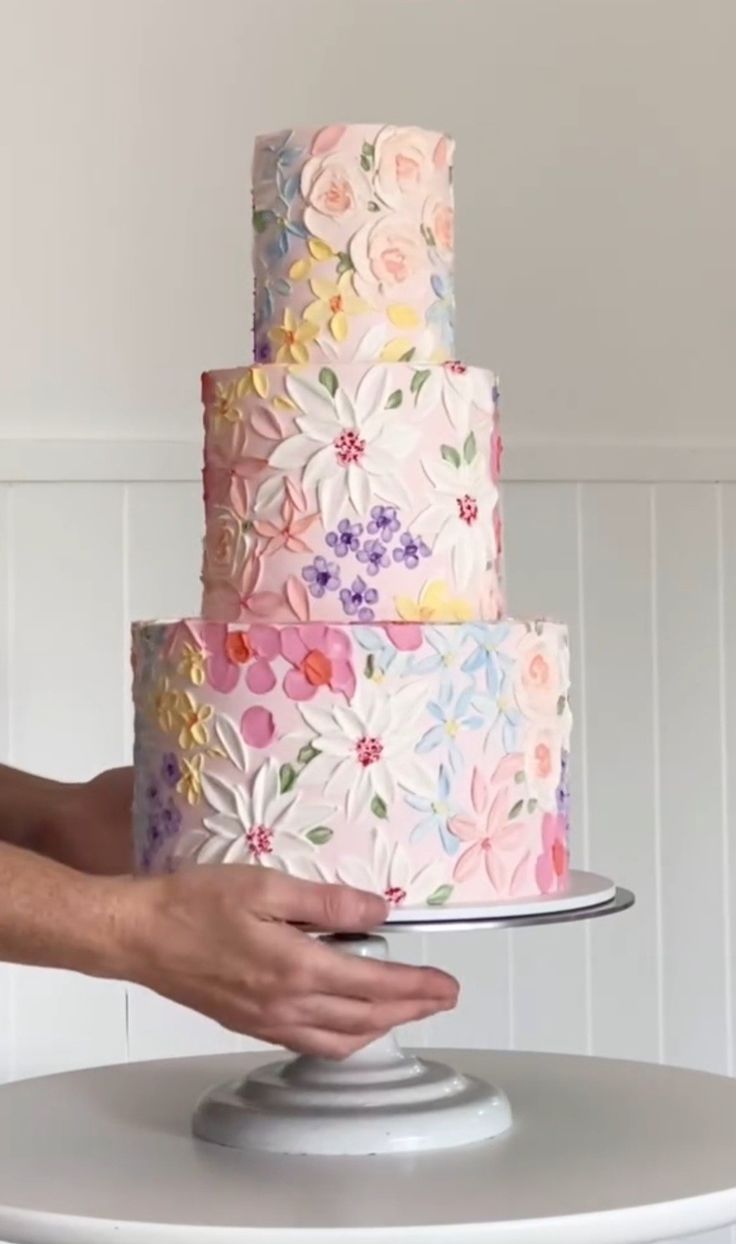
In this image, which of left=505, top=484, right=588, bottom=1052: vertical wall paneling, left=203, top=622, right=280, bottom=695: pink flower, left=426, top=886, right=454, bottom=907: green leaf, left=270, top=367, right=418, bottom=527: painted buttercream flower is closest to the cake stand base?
left=426, top=886, right=454, bottom=907: green leaf

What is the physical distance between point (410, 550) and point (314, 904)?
0.28 meters

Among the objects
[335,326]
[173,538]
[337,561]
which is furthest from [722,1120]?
[173,538]

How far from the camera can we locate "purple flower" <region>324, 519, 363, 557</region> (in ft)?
4.52

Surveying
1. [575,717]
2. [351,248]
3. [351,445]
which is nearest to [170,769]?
[351,445]

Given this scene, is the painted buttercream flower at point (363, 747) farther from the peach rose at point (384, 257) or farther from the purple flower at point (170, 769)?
the peach rose at point (384, 257)

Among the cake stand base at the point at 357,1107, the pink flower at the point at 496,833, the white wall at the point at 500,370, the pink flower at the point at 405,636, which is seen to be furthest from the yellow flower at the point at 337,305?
the white wall at the point at 500,370

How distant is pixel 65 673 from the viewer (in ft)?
7.06

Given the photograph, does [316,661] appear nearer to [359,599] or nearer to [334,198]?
[359,599]

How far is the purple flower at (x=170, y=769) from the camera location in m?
1.38

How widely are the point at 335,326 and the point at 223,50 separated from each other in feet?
3.00

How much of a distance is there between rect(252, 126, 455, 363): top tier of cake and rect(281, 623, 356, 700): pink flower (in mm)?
210

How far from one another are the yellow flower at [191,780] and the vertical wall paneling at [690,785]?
1104 millimetres

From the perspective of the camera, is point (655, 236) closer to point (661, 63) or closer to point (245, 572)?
point (661, 63)

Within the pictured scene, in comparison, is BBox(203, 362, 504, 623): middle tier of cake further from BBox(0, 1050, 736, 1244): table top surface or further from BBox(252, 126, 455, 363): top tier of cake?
BBox(0, 1050, 736, 1244): table top surface
